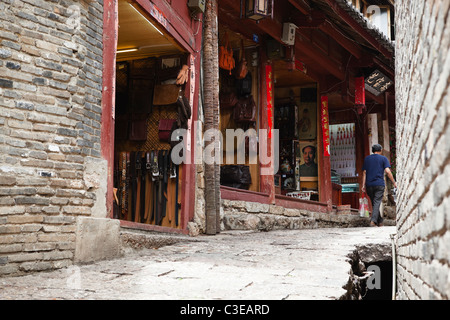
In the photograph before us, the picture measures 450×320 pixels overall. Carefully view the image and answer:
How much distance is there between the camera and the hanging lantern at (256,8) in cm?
793

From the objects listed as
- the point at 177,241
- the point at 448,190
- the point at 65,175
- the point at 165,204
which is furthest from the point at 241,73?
the point at 448,190

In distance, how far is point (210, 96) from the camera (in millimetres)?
7871

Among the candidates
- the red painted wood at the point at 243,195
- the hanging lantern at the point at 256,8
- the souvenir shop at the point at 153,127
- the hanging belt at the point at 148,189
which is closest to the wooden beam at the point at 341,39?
the hanging lantern at the point at 256,8

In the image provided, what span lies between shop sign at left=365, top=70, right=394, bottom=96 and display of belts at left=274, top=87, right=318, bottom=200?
167 cm

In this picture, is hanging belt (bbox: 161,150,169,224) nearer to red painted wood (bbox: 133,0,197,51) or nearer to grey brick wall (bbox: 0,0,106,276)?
red painted wood (bbox: 133,0,197,51)

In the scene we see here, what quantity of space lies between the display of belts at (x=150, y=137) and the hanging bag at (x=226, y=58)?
1.88 metres

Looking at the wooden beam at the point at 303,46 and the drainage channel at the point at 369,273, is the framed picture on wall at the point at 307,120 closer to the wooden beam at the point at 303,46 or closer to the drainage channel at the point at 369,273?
the wooden beam at the point at 303,46

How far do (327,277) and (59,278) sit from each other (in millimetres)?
2220

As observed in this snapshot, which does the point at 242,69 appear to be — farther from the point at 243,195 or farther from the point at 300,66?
the point at 243,195

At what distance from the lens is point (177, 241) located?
648 centimetres

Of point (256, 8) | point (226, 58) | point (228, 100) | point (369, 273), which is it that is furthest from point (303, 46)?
point (369, 273)

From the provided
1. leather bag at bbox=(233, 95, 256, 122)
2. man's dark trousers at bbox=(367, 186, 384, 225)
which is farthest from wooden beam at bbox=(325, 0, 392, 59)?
man's dark trousers at bbox=(367, 186, 384, 225)

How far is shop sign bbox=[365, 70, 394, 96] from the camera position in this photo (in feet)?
42.0
